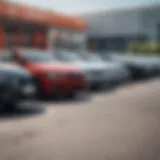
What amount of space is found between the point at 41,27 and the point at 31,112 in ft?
82.0

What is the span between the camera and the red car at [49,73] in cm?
952

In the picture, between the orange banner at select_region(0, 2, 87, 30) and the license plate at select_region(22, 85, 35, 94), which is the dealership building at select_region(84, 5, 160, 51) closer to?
the orange banner at select_region(0, 2, 87, 30)

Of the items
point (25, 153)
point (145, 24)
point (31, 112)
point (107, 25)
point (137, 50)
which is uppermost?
point (107, 25)

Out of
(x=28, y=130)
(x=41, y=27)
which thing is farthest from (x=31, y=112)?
(x=41, y=27)

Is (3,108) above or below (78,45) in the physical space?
below

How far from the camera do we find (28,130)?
6.20 m

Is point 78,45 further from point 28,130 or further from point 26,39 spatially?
point 28,130

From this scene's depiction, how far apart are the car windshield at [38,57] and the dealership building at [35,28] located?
45.2 ft

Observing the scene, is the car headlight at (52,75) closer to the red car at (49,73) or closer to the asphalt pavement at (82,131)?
the red car at (49,73)

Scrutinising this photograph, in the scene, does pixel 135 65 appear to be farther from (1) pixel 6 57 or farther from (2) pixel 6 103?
(2) pixel 6 103

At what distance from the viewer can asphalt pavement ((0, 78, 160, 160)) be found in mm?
4883

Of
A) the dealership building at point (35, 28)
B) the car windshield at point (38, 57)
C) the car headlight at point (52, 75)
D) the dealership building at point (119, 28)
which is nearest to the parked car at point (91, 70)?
the car windshield at point (38, 57)

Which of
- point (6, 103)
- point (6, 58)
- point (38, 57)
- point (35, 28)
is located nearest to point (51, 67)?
point (38, 57)

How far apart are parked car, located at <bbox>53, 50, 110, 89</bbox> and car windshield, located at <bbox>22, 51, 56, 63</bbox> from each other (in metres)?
0.86
